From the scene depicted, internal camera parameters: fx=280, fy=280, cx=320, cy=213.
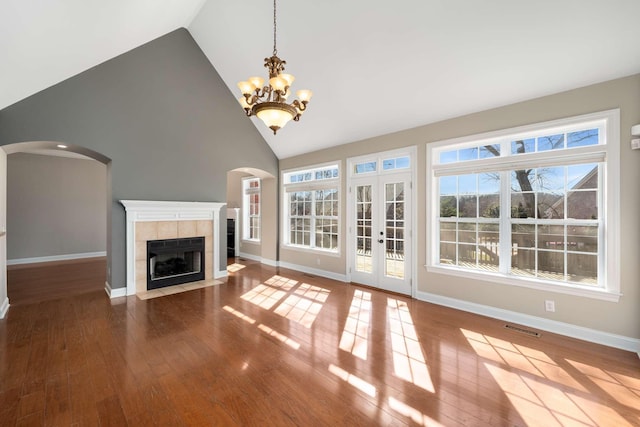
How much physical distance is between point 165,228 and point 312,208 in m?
3.07

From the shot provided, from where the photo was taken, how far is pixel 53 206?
25.7 ft

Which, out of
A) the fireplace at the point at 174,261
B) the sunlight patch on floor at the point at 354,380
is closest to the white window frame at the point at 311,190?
the fireplace at the point at 174,261

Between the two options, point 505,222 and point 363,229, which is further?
point 363,229

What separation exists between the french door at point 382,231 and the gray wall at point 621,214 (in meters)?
0.26

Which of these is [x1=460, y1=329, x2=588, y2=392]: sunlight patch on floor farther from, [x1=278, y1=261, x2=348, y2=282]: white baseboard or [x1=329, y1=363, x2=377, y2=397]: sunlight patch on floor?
[x1=278, y1=261, x2=348, y2=282]: white baseboard

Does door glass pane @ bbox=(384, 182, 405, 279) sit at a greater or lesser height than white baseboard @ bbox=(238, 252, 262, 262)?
greater

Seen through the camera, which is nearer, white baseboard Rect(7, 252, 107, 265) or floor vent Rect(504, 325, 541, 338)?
floor vent Rect(504, 325, 541, 338)

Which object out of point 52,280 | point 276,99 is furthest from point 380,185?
point 52,280

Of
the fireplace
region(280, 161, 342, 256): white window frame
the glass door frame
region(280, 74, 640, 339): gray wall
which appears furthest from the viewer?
region(280, 161, 342, 256): white window frame

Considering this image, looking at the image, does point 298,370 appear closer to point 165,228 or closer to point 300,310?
point 300,310

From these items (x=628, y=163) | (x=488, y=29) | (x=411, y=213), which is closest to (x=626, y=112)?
(x=628, y=163)

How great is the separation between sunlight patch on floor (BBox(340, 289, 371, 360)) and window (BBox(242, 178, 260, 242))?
4562 mm

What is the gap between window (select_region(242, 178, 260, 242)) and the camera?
8328 mm

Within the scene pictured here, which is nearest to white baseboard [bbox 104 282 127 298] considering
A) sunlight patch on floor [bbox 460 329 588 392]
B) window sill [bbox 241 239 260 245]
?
window sill [bbox 241 239 260 245]
